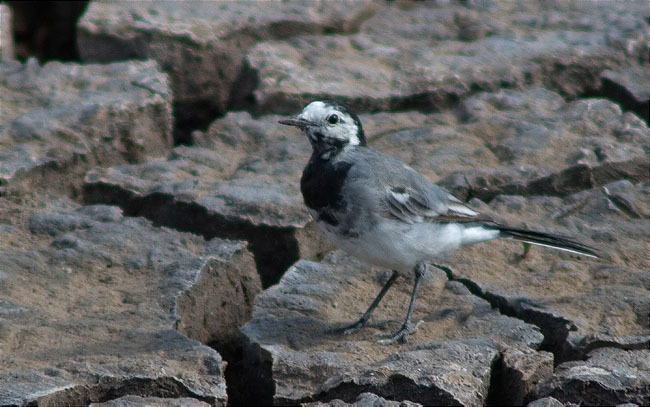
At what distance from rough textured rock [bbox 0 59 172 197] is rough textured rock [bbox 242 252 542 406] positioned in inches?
54.2

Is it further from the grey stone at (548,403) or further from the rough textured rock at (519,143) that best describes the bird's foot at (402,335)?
the rough textured rock at (519,143)

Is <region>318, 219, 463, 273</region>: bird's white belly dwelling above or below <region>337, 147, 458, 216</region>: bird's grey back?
below

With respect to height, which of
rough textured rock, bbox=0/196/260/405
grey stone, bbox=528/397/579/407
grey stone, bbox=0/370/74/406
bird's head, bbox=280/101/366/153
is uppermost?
bird's head, bbox=280/101/366/153

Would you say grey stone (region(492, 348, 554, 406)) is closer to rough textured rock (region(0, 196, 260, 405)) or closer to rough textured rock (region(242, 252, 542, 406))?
rough textured rock (region(242, 252, 542, 406))

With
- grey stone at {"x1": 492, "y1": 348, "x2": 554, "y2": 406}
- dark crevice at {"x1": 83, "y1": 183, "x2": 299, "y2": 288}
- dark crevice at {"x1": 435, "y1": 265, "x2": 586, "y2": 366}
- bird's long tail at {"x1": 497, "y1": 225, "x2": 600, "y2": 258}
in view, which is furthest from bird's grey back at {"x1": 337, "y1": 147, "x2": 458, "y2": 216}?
grey stone at {"x1": 492, "y1": 348, "x2": 554, "y2": 406}

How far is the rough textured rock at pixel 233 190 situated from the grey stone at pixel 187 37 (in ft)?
2.04

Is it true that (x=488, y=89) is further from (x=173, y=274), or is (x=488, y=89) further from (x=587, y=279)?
(x=173, y=274)

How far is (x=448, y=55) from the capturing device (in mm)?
5984

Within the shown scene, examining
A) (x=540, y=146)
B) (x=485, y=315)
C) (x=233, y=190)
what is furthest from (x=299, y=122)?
(x=540, y=146)

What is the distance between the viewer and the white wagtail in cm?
386

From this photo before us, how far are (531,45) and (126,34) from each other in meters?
2.32

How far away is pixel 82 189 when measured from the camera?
4.75m

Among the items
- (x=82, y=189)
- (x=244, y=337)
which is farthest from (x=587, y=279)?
(x=82, y=189)

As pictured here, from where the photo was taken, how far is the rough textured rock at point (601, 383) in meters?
3.14
